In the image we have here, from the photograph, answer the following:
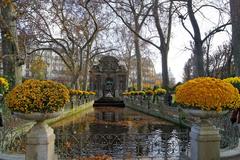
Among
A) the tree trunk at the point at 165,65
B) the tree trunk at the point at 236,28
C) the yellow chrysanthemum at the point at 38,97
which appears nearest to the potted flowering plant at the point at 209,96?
the yellow chrysanthemum at the point at 38,97

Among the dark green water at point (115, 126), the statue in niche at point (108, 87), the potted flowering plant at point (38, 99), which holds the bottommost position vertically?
the dark green water at point (115, 126)

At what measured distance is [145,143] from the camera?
1197 cm

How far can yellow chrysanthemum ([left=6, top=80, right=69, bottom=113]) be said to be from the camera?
6719 mm

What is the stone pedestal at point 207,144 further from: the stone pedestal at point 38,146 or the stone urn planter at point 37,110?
the stone pedestal at point 38,146

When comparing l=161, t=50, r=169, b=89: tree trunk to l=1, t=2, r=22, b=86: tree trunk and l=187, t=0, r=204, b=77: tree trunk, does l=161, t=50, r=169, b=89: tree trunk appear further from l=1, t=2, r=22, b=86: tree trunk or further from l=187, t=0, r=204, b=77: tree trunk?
l=1, t=2, r=22, b=86: tree trunk

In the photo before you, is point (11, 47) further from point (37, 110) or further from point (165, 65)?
point (165, 65)

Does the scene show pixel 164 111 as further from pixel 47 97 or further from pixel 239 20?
pixel 47 97

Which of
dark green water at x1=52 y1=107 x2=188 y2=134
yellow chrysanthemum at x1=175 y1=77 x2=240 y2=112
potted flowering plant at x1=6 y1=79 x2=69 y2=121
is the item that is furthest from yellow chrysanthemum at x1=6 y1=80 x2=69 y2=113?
dark green water at x1=52 y1=107 x2=188 y2=134

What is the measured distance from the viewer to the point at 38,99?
6.75m

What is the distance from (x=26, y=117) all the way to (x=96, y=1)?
1134 inches

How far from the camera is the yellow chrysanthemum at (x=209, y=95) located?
6.92 meters

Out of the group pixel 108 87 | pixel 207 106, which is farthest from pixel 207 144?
pixel 108 87

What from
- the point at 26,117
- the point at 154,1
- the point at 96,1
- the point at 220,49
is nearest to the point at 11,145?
the point at 26,117

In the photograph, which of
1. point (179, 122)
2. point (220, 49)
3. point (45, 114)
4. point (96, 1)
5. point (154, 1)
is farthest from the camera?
point (220, 49)
